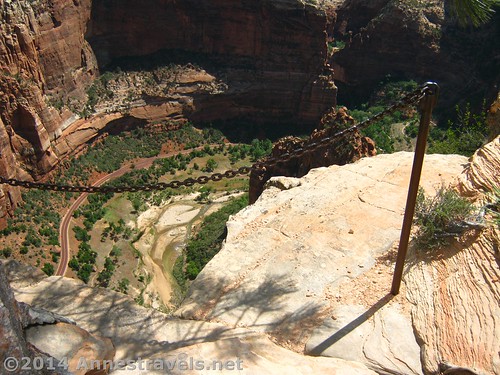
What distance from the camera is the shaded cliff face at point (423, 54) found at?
138ft

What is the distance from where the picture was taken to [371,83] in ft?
159

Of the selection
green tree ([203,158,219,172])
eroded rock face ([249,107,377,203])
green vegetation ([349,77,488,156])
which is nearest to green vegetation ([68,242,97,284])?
eroded rock face ([249,107,377,203])

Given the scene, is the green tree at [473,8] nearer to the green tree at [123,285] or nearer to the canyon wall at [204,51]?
the green tree at [123,285]

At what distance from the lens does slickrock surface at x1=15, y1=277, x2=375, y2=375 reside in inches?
275

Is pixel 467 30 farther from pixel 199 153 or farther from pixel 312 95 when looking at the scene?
pixel 199 153

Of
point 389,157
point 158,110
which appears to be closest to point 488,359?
point 389,157

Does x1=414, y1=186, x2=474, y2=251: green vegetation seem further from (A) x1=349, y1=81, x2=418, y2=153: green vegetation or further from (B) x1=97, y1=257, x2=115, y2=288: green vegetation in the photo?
(A) x1=349, y1=81, x2=418, y2=153: green vegetation

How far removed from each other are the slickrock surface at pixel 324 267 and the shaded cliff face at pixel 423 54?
1263 inches

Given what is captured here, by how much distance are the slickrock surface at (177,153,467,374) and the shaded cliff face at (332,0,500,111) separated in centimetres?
3208

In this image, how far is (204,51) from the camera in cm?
4638

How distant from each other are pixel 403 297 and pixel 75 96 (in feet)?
114

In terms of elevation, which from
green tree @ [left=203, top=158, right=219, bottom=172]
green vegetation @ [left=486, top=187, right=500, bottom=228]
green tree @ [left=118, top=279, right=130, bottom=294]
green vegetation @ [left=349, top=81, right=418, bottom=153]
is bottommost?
green tree @ [left=118, top=279, right=130, bottom=294]

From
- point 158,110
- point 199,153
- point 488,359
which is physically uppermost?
point 488,359

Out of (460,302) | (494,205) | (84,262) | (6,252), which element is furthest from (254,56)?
(460,302)
